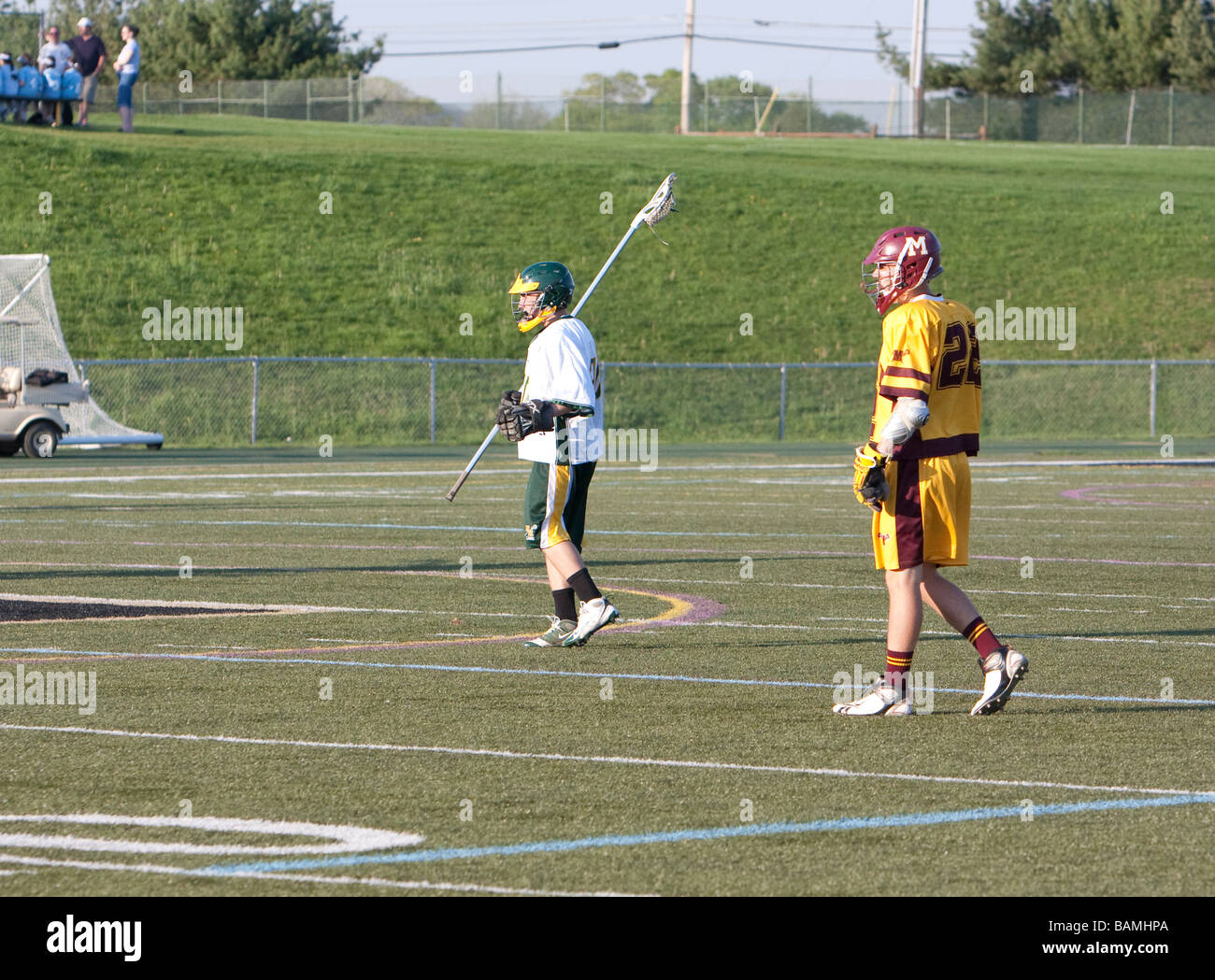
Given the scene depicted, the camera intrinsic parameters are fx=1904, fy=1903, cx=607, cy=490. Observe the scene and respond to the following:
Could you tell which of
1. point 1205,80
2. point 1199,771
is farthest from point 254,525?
point 1205,80

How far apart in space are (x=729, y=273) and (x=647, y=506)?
2491 cm

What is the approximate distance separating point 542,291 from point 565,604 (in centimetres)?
170

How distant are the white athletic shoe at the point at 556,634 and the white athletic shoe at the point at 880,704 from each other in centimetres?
232

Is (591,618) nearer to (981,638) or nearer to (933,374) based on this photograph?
(981,638)

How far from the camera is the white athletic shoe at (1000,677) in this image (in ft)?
26.9

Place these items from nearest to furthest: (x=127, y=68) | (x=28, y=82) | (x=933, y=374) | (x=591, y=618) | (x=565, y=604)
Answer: (x=933, y=374), (x=591, y=618), (x=565, y=604), (x=127, y=68), (x=28, y=82)

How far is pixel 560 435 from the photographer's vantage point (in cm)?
1024

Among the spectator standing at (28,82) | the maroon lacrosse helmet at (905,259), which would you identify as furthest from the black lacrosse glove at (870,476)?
the spectator standing at (28,82)

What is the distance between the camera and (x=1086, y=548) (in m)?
16.2

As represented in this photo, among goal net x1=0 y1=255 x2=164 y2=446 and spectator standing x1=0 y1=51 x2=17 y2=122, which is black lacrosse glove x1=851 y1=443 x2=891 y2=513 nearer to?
goal net x1=0 y1=255 x2=164 y2=446

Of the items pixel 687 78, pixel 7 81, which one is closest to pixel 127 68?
pixel 7 81

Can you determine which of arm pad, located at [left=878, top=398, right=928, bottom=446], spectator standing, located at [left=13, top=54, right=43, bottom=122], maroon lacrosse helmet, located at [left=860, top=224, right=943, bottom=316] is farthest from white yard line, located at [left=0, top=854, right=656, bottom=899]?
spectator standing, located at [left=13, top=54, right=43, bottom=122]

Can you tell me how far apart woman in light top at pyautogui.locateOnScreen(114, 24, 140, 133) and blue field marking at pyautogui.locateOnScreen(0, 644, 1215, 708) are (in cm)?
3268
